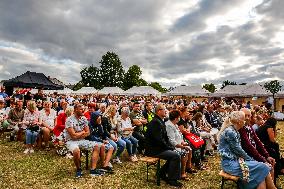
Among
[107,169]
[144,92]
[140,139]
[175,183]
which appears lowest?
[175,183]

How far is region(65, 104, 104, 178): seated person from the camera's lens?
6680mm

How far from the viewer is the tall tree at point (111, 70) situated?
274ft

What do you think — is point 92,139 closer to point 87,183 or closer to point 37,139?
point 87,183

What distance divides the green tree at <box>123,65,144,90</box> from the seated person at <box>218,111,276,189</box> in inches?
3010

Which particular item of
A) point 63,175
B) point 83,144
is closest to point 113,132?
point 83,144

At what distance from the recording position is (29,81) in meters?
17.4

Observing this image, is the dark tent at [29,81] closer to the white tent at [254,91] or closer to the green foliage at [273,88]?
the white tent at [254,91]

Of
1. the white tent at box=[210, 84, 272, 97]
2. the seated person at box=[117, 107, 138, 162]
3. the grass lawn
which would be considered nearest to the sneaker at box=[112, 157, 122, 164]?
the grass lawn

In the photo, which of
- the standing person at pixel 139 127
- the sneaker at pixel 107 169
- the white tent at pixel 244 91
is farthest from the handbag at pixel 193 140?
the white tent at pixel 244 91

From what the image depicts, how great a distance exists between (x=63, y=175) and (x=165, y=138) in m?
2.59

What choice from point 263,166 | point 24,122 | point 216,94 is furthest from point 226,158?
point 216,94

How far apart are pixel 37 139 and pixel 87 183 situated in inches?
165

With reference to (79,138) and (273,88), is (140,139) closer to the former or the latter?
(79,138)

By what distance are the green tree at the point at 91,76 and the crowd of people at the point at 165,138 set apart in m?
76.2
